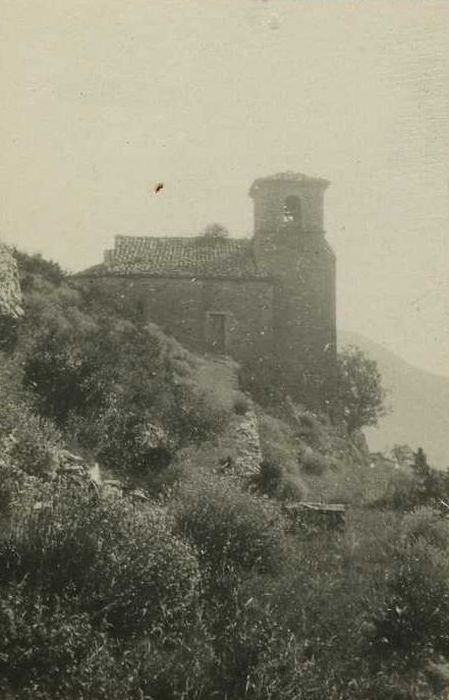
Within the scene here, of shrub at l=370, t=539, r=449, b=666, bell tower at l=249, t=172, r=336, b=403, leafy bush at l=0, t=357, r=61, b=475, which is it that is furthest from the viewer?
bell tower at l=249, t=172, r=336, b=403

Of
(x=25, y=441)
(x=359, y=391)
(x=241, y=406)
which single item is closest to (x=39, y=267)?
(x=241, y=406)

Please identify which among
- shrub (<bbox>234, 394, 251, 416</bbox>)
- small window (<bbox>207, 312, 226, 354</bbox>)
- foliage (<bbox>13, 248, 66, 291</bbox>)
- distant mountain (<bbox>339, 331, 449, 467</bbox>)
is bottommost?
Answer: distant mountain (<bbox>339, 331, 449, 467</bbox>)

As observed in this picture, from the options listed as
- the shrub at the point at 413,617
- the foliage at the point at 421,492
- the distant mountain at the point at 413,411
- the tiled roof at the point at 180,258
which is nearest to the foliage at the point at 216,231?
the tiled roof at the point at 180,258

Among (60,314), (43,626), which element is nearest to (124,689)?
(43,626)

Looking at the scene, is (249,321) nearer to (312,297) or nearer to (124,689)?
(312,297)

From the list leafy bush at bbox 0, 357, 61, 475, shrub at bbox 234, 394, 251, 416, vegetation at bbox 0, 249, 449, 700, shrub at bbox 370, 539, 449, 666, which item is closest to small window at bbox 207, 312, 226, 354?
shrub at bbox 234, 394, 251, 416

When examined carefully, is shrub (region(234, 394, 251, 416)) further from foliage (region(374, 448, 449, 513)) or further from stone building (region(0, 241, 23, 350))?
stone building (region(0, 241, 23, 350))

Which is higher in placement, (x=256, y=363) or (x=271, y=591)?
(x=256, y=363)
